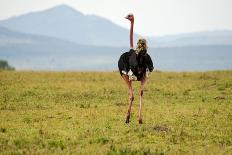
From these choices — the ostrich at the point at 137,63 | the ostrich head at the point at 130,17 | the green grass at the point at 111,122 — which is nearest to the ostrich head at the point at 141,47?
the ostrich at the point at 137,63

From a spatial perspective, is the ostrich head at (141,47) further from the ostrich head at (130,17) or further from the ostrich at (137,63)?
the ostrich head at (130,17)

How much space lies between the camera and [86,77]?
45406mm

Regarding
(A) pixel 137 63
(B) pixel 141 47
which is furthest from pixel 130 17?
(A) pixel 137 63

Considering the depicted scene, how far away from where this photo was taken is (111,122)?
18.5 meters

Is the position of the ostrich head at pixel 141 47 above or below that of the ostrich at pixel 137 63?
above

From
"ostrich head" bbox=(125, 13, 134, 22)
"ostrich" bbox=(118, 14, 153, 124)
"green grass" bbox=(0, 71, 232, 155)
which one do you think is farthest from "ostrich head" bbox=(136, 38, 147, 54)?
"green grass" bbox=(0, 71, 232, 155)

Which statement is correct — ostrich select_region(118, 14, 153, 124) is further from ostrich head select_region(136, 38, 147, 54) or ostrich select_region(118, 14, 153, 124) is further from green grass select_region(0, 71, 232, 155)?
green grass select_region(0, 71, 232, 155)

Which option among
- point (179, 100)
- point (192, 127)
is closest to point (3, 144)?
point (192, 127)

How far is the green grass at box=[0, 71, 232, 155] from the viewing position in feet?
46.8

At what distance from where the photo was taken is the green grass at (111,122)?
14.3 meters

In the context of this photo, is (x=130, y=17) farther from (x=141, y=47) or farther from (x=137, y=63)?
(x=137, y=63)

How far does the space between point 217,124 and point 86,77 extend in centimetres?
2785

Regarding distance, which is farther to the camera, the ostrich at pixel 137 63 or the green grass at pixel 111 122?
the ostrich at pixel 137 63

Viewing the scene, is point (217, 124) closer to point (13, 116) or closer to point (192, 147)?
point (192, 147)
